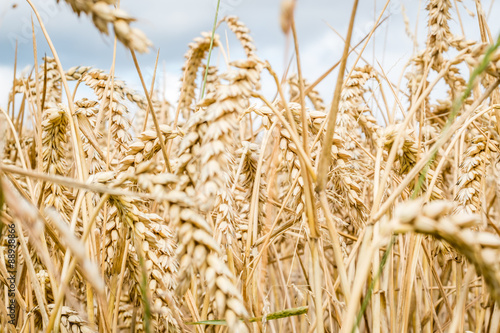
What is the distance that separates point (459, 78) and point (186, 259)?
5.26ft

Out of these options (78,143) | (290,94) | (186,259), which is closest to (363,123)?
(78,143)

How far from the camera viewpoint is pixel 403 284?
870 mm

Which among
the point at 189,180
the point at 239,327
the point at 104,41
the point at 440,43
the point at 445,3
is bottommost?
the point at 239,327

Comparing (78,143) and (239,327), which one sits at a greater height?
(78,143)

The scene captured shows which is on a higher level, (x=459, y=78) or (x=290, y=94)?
(x=290, y=94)

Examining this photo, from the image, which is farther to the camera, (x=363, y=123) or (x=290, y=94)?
(x=290, y=94)

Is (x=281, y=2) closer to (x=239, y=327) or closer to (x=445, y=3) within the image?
(x=239, y=327)

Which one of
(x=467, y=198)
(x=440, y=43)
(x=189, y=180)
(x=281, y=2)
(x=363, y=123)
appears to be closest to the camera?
(x=281, y=2)

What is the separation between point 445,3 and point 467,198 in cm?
58

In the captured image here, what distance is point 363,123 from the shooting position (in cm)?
131

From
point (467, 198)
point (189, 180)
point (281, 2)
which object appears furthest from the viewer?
point (467, 198)

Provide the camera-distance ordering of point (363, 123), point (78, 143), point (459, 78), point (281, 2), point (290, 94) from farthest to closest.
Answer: point (290, 94)
point (459, 78)
point (363, 123)
point (78, 143)
point (281, 2)

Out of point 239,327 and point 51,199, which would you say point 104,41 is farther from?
point 51,199

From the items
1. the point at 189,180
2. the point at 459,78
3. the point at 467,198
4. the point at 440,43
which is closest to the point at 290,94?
the point at 459,78
